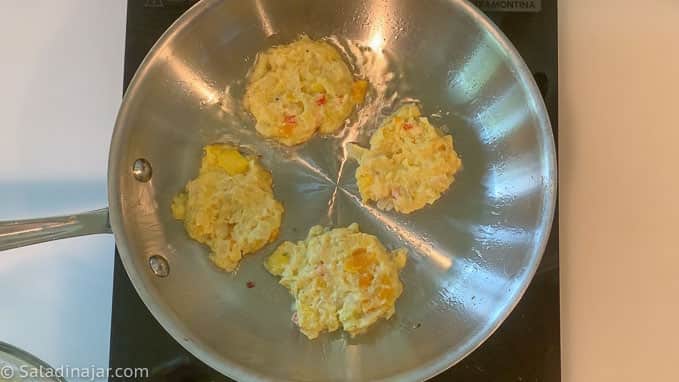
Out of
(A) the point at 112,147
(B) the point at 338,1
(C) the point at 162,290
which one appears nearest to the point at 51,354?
(C) the point at 162,290

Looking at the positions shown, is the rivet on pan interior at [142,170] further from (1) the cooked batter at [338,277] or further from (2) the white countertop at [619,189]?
(2) the white countertop at [619,189]

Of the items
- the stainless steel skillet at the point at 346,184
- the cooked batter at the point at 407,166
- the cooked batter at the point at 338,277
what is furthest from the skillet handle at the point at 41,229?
the cooked batter at the point at 407,166

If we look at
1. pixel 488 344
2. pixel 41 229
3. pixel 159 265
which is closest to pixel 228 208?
pixel 159 265

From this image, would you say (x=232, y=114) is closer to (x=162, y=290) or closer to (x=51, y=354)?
(x=162, y=290)

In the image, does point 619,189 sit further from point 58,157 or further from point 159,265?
point 58,157

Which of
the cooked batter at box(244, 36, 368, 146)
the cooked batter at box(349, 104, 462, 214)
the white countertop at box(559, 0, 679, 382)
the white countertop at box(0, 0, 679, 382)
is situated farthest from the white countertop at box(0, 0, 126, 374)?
the white countertop at box(559, 0, 679, 382)

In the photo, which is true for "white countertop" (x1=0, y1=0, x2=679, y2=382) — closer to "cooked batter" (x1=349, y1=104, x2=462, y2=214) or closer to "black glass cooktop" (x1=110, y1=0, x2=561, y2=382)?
"black glass cooktop" (x1=110, y1=0, x2=561, y2=382)
